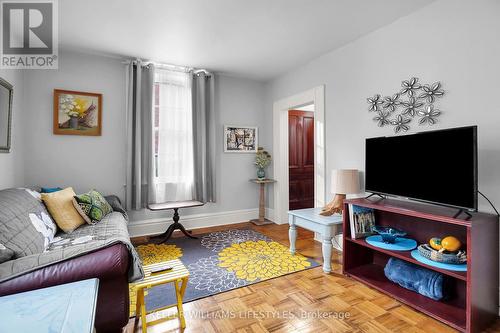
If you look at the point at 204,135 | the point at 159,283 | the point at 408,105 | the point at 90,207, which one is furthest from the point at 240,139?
the point at 159,283

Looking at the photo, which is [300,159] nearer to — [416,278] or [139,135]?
[139,135]

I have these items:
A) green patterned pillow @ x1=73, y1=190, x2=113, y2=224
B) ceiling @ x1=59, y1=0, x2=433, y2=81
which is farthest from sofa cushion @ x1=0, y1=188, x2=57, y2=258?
ceiling @ x1=59, y1=0, x2=433, y2=81

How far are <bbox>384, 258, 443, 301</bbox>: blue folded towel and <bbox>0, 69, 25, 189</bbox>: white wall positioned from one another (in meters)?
3.90

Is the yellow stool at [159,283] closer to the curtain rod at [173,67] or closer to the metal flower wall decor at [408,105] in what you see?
the metal flower wall decor at [408,105]

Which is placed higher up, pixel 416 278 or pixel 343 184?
pixel 343 184

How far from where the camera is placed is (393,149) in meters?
2.29

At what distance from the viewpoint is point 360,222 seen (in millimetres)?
2443

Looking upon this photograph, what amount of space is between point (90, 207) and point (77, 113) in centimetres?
145

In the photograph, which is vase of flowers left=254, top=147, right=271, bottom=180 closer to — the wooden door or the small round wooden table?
the small round wooden table

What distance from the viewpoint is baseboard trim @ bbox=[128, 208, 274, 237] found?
12.3 ft

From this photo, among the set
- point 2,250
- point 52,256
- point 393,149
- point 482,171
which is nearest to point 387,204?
point 393,149

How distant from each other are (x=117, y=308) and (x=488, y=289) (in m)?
2.50

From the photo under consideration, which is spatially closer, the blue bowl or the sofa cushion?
the sofa cushion

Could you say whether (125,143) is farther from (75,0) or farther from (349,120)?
(349,120)
